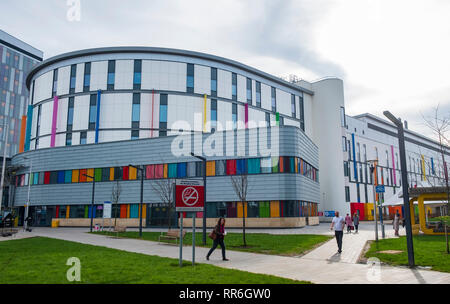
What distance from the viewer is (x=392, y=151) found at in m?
82.8

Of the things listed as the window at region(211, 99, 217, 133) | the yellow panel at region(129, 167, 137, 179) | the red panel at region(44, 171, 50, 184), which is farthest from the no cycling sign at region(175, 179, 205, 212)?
the red panel at region(44, 171, 50, 184)

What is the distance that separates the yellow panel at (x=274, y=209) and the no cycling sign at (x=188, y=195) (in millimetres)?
26396

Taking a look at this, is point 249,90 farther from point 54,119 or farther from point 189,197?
point 189,197

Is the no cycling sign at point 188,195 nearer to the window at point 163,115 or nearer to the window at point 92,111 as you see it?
the window at point 163,115

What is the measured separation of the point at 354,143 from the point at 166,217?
135 feet

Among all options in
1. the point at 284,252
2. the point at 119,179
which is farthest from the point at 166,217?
the point at 284,252

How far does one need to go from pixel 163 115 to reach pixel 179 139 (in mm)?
10054

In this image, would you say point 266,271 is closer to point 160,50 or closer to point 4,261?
point 4,261

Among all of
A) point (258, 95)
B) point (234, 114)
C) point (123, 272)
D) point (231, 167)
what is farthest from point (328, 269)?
point (258, 95)

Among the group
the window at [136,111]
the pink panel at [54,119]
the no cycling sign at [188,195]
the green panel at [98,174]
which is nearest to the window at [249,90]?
the window at [136,111]

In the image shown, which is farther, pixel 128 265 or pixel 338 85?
pixel 338 85

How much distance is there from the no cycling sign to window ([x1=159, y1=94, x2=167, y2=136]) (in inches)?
1534

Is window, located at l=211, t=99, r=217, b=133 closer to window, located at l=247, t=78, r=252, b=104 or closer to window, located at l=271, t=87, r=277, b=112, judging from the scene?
window, located at l=247, t=78, r=252, b=104

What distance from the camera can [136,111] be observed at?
50.1 metres
